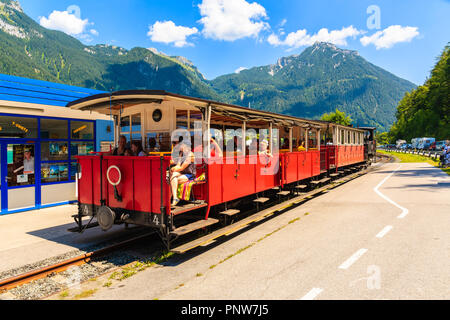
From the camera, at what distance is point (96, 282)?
4.57 metres

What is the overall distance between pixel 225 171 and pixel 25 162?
708 centimetres

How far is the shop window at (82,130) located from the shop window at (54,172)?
119 cm

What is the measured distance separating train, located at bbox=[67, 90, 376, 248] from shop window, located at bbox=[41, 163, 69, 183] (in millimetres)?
4097

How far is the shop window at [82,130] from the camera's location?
1112 centimetres

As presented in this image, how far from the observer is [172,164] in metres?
6.30

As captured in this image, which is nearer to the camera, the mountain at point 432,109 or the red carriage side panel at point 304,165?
the red carriage side panel at point 304,165

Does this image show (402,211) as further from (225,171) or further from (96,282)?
(96,282)

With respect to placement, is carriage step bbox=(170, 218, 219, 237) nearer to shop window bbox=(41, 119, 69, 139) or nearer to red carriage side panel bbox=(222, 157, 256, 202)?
red carriage side panel bbox=(222, 157, 256, 202)

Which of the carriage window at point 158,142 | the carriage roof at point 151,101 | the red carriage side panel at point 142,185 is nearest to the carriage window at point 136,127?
the carriage window at point 158,142

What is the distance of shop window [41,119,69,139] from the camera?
399 inches

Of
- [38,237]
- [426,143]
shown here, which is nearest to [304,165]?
[38,237]

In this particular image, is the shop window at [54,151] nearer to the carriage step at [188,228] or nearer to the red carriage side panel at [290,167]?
the carriage step at [188,228]

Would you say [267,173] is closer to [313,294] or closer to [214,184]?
[214,184]

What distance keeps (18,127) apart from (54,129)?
3.79ft
